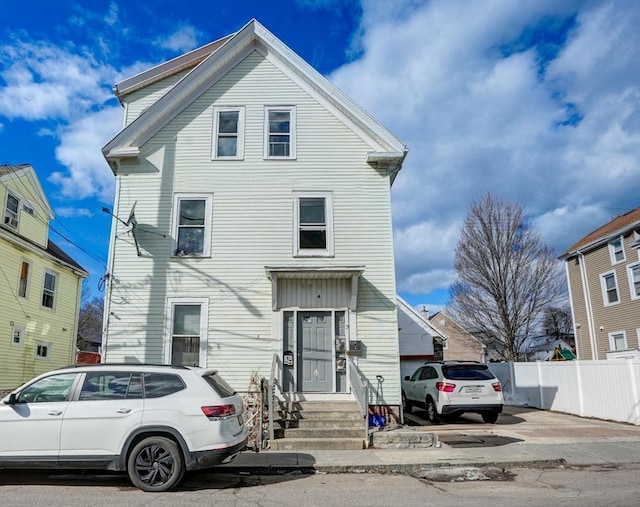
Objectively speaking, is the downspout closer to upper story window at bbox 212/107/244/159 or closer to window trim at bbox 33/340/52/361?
upper story window at bbox 212/107/244/159

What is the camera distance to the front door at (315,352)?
1195 cm

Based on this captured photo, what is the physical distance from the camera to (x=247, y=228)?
41.9 feet

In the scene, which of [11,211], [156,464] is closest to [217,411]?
[156,464]

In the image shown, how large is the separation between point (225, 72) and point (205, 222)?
4422 millimetres

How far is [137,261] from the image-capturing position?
1248 centimetres

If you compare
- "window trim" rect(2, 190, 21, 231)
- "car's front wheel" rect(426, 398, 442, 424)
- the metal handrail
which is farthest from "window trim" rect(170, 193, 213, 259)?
"window trim" rect(2, 190, 21, 231)

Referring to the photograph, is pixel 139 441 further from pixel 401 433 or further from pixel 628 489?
pixel 628 489

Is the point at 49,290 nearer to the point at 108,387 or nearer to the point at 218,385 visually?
the point at 108,387

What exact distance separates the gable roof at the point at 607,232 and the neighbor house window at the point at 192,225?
57.3ft

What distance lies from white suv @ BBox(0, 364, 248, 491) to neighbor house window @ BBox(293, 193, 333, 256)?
625 cm

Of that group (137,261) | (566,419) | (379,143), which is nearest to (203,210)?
(137,261)

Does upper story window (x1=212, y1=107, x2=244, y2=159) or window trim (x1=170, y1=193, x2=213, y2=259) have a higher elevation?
upper story window (x1=212, y1=107, x2=244, y2=159)

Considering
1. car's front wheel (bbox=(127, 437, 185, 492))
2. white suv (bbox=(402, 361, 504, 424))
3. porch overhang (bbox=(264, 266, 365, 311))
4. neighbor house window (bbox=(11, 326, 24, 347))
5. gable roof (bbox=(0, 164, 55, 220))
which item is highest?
gable roof (bbox=(0, 164, 55, 220))

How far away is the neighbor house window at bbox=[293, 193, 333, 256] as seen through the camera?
12719mm
